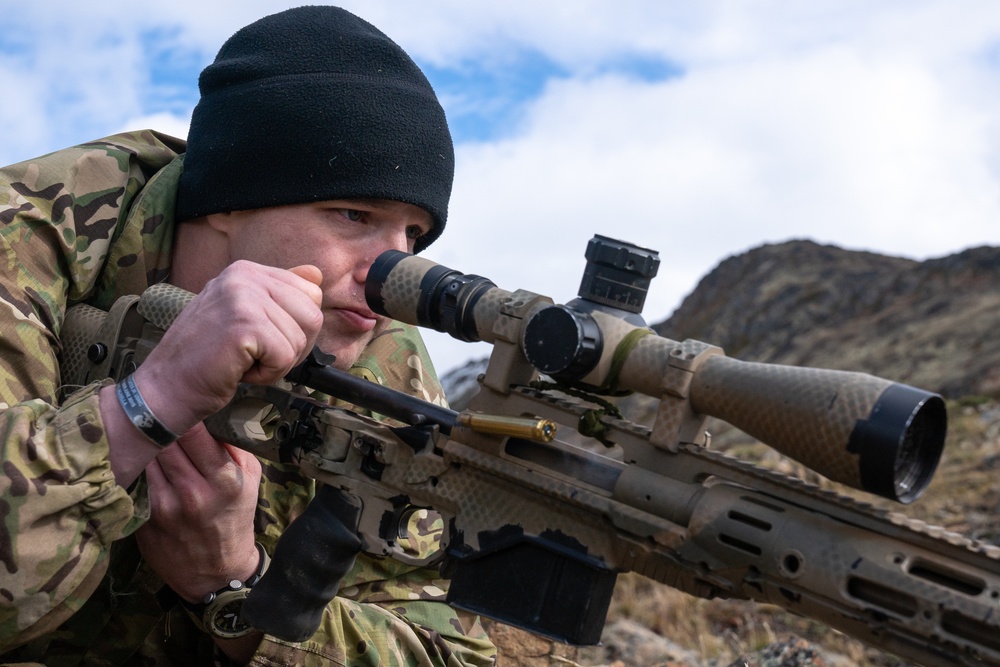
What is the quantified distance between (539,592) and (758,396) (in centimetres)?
76

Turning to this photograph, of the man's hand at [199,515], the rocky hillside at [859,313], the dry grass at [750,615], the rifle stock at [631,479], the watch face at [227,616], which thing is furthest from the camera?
the rocky hillside at [859,313]

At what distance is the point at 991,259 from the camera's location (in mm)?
28641

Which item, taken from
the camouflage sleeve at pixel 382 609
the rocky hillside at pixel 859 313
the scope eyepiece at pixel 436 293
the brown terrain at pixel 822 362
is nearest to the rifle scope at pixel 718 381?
the scope eyepiece at pixel 436 293

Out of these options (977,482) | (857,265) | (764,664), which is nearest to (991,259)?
(857,265)

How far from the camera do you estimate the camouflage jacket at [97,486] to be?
2.76 meters

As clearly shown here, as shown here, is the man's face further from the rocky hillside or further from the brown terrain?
the rocky hillside

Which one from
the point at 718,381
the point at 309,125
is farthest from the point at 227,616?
the point at 718,381

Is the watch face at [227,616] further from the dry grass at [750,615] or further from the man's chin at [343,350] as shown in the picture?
the dry grass at [750,615]

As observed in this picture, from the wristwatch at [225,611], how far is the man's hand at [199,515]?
0.02 meters

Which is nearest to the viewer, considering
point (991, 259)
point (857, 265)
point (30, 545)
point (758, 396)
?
point (758, 396)

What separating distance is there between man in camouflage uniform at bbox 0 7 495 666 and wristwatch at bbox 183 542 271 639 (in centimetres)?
3

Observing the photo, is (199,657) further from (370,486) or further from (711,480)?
(711,480)

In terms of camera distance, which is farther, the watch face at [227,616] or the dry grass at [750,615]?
the dry grass at [750,615]

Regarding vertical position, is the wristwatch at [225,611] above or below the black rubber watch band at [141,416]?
below
